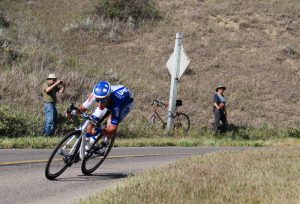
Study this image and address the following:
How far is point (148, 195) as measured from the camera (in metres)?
7.00

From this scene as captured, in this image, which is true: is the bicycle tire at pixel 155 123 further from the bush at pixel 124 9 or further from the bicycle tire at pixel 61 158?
the bush at pixel 124 9

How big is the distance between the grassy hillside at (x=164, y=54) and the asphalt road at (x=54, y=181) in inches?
222

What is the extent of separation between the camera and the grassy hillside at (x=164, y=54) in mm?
24797

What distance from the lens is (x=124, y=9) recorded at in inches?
1515

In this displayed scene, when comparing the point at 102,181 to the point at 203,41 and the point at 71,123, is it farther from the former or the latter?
the point at 203,41

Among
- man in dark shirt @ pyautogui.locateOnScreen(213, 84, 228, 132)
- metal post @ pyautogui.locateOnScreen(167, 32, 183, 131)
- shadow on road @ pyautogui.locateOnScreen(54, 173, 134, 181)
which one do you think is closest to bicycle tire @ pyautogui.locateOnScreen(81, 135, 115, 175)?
shadow on road @ pyautogui.locateOnScreen(54, 173, 134, 181)

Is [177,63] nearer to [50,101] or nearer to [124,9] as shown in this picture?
[50,101]

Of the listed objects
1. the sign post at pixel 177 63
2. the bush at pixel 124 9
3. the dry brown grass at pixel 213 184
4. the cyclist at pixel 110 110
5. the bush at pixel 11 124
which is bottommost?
the dry brown grass at pixel 213 184

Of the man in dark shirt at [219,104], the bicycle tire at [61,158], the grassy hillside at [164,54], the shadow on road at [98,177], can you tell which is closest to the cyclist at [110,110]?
the bicycle tire at [61,158]

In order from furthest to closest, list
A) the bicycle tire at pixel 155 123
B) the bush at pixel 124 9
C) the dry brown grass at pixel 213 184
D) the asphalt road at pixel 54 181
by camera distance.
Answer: the bush at pixel 124 9, the bicycle tire at pixel 155 123, the asphalt road at pixel 54 181, the dry brown grass at pixel 213 184

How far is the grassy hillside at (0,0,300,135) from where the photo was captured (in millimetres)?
24797

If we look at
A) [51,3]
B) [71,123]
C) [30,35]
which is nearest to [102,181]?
[71,123]

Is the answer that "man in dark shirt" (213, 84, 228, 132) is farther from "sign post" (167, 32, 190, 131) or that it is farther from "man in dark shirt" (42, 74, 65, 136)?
"man in dark shirt" (42, 74, 65, 136)

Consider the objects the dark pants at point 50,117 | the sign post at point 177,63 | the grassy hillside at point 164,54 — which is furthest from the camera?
the grassy hillside at point 164,54
